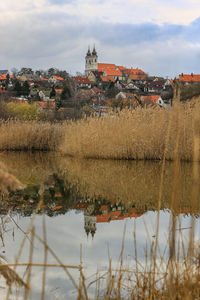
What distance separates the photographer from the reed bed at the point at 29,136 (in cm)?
1351

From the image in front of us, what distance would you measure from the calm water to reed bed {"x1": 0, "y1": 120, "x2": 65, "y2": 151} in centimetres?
439

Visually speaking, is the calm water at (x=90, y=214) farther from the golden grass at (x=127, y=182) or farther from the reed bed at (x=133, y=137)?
the reed bed at (x=133, y=137)

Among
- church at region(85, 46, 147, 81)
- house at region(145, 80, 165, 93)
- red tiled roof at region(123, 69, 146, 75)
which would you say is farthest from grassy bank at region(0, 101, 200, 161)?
red tiled roof at region(123, 69, 146, 75)

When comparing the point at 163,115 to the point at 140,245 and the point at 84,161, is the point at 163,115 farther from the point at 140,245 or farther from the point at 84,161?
the point at 140,245

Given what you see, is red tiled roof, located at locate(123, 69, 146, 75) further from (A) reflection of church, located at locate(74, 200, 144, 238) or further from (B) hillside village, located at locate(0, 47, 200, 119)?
(A) reflection of church, located at locate(74, 200, 144, 238)

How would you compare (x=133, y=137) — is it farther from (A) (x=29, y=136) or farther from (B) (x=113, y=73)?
(B) (x=113, y=73)

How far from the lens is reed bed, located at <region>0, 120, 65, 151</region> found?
1351 cm

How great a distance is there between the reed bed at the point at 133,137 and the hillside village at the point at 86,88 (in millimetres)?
1577

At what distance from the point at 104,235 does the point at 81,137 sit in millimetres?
7512

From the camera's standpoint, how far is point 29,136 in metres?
14.1

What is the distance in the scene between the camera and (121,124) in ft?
35.2

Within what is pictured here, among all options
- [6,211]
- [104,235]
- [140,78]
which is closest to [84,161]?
[6,211]

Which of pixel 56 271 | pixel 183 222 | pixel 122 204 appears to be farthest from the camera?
pixel 122 204

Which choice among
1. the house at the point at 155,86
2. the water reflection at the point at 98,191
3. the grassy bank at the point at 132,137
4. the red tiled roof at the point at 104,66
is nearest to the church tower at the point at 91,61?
the red tiled roof at the point at 104,66
